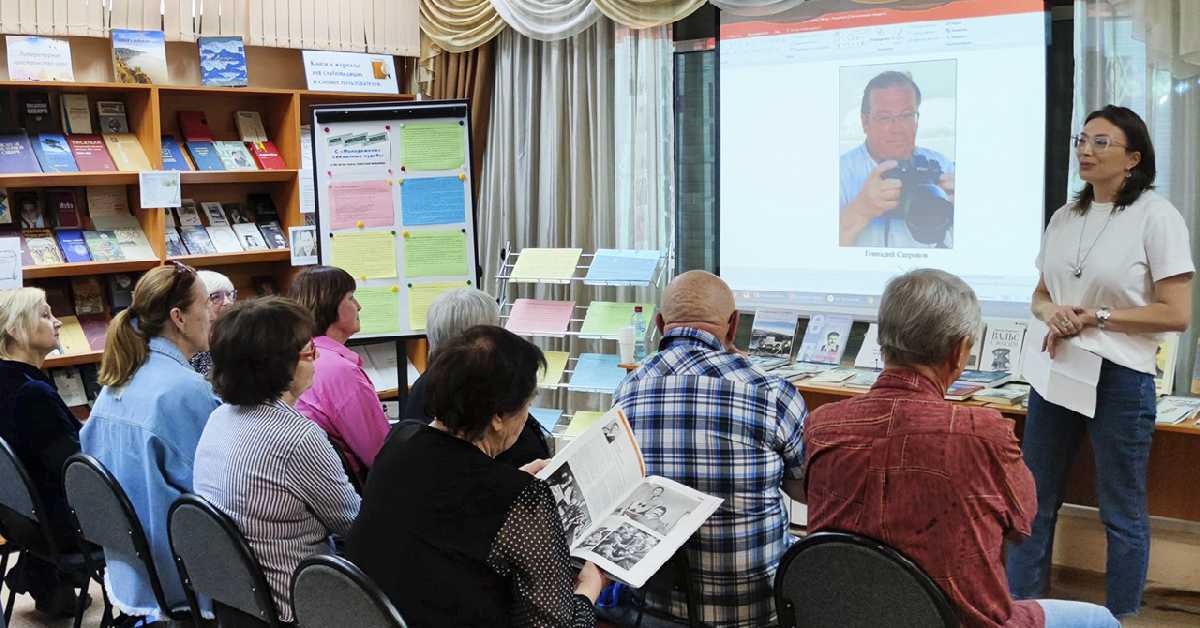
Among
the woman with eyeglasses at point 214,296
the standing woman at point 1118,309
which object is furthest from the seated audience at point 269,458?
the standing woman at point 1118,309

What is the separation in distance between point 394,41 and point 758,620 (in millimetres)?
4178

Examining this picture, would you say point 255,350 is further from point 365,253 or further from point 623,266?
point 623,266

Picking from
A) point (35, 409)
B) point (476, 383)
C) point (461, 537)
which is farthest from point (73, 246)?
point (461, 537)

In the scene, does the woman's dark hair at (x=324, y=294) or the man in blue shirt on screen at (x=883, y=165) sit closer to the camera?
the woman's dark hair at (x=324, y=294)

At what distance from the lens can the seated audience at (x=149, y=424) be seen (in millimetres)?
2643

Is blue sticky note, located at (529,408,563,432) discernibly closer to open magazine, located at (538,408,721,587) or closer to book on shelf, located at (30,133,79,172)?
book on shelf, located at (30,133,79,172)

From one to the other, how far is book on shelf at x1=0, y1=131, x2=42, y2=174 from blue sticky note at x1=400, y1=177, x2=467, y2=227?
1.63 m

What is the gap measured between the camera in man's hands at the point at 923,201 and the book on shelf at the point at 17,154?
3.71m

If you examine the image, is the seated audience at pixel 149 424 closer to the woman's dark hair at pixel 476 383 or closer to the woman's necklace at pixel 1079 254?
the woman's dark hair at pixel 476 383

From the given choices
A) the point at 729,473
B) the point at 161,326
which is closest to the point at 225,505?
the point at 161,326

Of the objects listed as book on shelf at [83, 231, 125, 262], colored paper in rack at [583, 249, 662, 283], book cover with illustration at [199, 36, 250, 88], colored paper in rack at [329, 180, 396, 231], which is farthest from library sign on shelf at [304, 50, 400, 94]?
colored paper in rack at [583, 249, 662, 283]

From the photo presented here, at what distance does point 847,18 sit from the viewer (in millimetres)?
4211

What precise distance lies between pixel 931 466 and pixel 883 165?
8.47ft

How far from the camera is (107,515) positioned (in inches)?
99.4
